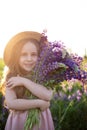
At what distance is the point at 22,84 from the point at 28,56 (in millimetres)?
302

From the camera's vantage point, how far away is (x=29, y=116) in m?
4.86

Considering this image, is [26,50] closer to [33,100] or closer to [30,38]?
[30,38]

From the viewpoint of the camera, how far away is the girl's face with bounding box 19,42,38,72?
16.1 ft

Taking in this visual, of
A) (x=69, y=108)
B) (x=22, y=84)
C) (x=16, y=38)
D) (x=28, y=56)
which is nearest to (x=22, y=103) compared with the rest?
(x=22, y=84)

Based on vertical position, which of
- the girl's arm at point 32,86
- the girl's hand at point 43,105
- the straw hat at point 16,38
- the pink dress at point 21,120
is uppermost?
the straw hat at point 16,38

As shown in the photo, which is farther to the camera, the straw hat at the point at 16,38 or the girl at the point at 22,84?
the straw hat at the point at 16,38

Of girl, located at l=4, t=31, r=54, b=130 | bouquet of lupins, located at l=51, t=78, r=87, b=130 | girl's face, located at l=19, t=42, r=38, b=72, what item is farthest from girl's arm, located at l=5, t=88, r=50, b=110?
bouquet of lupins, located at l=51, t=78, r=87, b=130

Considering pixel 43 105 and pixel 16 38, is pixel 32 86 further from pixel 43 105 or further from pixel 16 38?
pixel 16 38

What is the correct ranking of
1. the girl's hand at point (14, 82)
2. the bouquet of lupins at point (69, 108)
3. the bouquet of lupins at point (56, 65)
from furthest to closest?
the bouquet of lupins at point (69, 108) → the girl's hand at point (14, 82) → the bouquet of lupins at point (56, 65)

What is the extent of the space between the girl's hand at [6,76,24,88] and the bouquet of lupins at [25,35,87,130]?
14 centimetres

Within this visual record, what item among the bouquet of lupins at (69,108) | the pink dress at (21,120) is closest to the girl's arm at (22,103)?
the pink dress at (21,120)

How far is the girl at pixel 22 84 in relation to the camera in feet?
15.7

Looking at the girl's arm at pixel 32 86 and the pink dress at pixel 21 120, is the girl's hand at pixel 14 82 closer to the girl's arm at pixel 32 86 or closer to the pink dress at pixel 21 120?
the girl's arm at pixel 32 86

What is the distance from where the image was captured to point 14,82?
4840 mm
